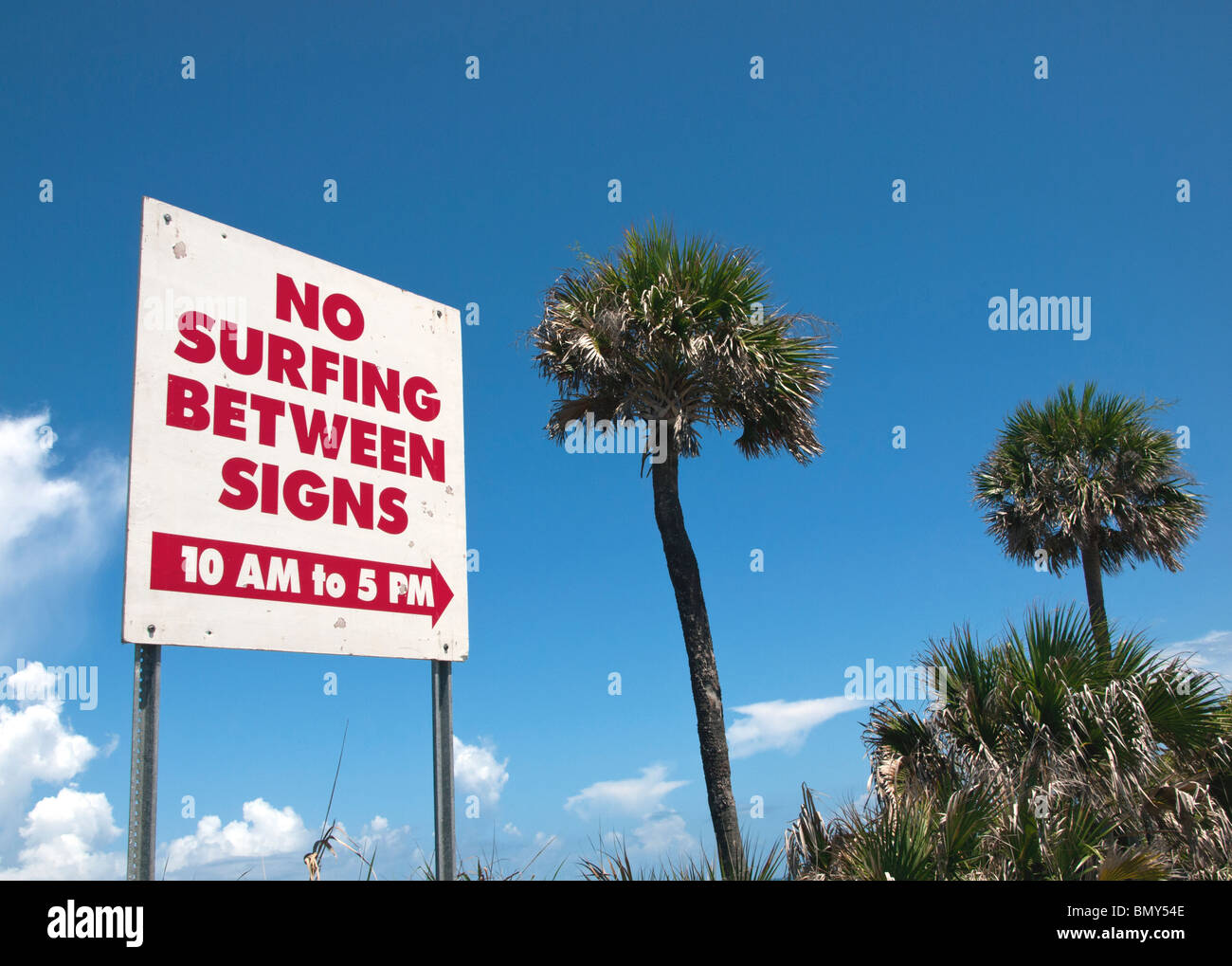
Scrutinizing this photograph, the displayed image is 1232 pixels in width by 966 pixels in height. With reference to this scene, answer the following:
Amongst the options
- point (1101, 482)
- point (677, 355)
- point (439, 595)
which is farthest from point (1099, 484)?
point (439, 595)

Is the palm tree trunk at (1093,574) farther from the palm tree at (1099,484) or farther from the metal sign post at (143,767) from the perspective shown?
the metal sign post at (143,767)

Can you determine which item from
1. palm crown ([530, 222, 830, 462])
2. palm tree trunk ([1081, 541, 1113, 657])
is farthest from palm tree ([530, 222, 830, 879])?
palm tree trunk ([1081, 541, 1113, 657])

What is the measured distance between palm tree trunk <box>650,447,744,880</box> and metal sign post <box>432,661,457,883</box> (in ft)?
16.1

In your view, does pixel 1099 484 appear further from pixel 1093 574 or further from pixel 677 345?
pixel 677 345

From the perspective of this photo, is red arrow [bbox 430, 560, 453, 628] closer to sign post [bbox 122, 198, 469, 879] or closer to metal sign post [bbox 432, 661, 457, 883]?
sign post [bbox 122, 198, 469, 879]

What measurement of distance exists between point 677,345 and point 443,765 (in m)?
7.39

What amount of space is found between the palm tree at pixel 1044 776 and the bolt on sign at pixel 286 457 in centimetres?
401

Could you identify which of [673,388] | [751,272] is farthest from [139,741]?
[751,272]

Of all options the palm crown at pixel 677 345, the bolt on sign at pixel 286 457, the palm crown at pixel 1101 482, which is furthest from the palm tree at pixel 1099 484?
the bolt on sign at pixel 286 457

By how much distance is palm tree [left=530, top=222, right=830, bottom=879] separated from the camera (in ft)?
38.3
